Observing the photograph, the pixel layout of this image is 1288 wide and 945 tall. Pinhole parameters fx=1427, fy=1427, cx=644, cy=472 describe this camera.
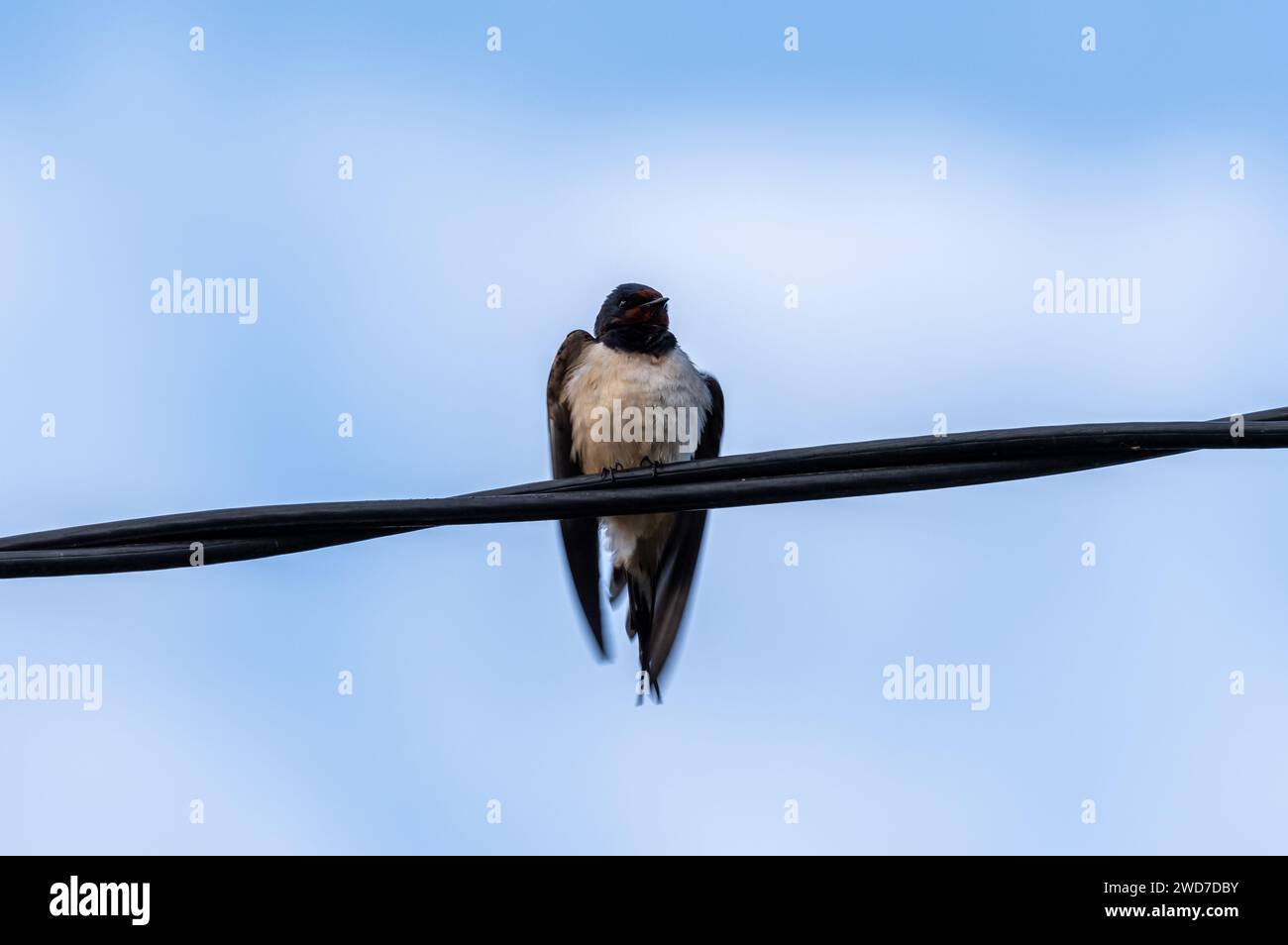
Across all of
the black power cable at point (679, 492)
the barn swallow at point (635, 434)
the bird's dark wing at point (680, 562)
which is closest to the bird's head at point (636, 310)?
the barn swallow at point (635, 434)

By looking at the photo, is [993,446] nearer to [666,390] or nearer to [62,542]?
[62,542]

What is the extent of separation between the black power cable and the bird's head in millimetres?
3409

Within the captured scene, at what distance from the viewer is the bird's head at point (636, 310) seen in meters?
7.28

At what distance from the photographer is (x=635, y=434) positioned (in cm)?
693

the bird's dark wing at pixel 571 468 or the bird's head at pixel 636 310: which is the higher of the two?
the bird's head at pixel 636 310

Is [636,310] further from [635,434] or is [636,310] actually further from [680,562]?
[680,562]

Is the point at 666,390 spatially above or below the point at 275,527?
above

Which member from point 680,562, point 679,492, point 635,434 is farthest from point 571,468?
point 679,492

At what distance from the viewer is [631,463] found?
707 cm

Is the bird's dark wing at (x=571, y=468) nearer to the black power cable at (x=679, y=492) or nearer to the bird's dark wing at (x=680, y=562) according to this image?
the bird's dark wing at (x=680, y=562)

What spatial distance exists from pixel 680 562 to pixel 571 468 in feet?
2.46
